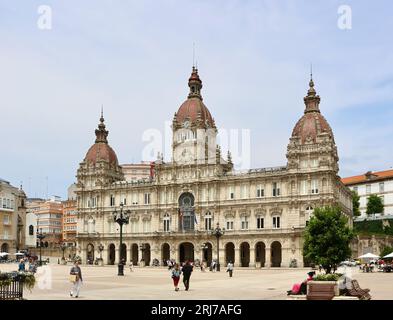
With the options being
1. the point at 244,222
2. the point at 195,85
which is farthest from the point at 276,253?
the point at 195,85

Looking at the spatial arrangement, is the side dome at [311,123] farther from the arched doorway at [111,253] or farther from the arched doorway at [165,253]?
the arched doorway at [111,253]

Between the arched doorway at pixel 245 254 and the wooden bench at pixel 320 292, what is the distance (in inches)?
2298

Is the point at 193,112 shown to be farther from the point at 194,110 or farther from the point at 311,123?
the point at 311,123

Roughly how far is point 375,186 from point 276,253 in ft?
141

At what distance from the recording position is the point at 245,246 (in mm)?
81062

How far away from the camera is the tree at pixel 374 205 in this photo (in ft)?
352

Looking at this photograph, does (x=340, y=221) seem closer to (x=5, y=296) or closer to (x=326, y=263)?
(x=326, y=263)

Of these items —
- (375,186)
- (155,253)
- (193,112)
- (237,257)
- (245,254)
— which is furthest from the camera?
(375,186)

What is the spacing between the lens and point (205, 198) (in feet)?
271

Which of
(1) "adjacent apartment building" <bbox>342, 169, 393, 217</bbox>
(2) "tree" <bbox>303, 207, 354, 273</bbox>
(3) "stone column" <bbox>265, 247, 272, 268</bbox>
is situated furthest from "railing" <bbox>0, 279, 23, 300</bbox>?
(1) "adjacent apartment building" <bbox>342, 169, 393, 217</bbox>

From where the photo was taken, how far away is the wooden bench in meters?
21.6

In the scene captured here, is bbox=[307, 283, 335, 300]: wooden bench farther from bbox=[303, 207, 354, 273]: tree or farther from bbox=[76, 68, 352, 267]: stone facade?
bbox=[76, 68, 352, 267]: stone facade

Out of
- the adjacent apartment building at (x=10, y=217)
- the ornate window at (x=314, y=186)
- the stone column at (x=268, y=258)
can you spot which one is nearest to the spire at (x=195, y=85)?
the ornate window at (x=314, y=186)

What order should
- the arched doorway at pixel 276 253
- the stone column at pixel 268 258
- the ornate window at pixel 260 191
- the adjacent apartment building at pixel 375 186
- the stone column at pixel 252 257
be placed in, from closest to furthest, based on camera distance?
the stone column at pixel 268 258
the stone column at pixel 252 257
the arched doorway at pixel 276 253
the ornate window at pixel 260 191
the adjacent apartment building at pixel 375 186
